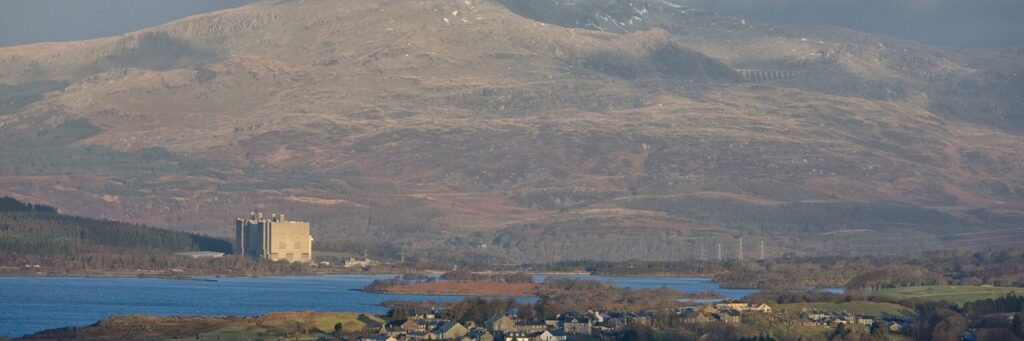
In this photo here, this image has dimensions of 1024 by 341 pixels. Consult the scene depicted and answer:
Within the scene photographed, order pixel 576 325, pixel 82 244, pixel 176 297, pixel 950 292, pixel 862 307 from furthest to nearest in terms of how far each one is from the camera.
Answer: pixel 82 244 < pixel 176 297 < pixel 950 292 < pixel 862 307 < pixel 576 325

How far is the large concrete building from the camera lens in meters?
157

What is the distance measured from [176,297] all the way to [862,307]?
107 feet

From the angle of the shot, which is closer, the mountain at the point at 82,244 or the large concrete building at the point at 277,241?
the mountain at the point at 82,244

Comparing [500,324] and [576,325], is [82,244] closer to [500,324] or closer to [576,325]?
[576,325]

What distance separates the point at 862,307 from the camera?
96.6 metres

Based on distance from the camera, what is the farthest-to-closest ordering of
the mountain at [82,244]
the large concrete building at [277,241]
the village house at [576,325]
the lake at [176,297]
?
the large concrete building at [277,241] < the mountain at [82,244] < the lake at [176,297] < the village house at [576,325]

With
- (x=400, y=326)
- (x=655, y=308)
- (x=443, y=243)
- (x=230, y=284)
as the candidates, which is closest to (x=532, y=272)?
(x=230, y=284)

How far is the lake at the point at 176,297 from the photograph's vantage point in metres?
95.3

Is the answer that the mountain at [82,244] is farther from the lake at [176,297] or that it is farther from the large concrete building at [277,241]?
the lake at [176,297]

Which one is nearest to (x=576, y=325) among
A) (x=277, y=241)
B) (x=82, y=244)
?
(x=82, y=244)

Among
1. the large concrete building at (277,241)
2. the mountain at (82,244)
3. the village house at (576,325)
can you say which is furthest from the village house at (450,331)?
the large concrete building at (277,241)

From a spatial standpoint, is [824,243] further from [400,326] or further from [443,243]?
[400,326]

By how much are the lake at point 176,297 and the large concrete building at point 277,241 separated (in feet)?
36.6

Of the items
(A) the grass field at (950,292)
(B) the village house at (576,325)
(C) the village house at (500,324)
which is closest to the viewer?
(C) the village house at (500,324)
